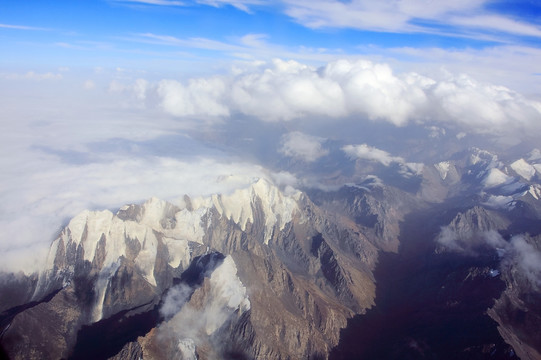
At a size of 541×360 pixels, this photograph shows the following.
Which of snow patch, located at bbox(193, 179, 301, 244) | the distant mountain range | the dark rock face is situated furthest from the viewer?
snow patch, located at bbox(193, 179, 301, 244)

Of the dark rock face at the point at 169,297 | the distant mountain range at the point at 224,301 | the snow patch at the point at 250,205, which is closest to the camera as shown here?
the dark rock face at the point at 169,297

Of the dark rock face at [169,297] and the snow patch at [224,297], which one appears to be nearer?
the dark rock face at [169,297]

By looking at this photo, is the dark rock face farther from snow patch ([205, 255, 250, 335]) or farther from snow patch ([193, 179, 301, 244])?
snow patch ([193, 179, 301, 244])

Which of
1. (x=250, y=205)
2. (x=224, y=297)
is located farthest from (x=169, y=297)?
(x=250, y=205)

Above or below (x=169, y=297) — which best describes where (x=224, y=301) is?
below

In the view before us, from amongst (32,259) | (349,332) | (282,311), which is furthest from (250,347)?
(32,259)

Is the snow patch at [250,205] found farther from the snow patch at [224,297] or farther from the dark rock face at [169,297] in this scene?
the snow patch at [224,297]

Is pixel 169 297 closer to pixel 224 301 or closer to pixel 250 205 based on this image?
pixel 224 301

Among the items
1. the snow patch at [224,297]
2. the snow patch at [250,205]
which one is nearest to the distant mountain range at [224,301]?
the snow patch at [224,297]

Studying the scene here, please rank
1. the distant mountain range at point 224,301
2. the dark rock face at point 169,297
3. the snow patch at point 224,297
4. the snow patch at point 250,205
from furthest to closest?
the snow patch at point 250,205 → the snow patch at point 224,297 → the distant mountain range at point 224,301 → the dark rock face at point 169,297

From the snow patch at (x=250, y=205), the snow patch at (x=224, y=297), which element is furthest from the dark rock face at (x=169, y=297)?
the snow patch at (x=250, y=205)

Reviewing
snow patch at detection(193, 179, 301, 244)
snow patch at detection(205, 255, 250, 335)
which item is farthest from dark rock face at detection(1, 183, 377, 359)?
snow patch at detection(193, 179, 301, 244)
